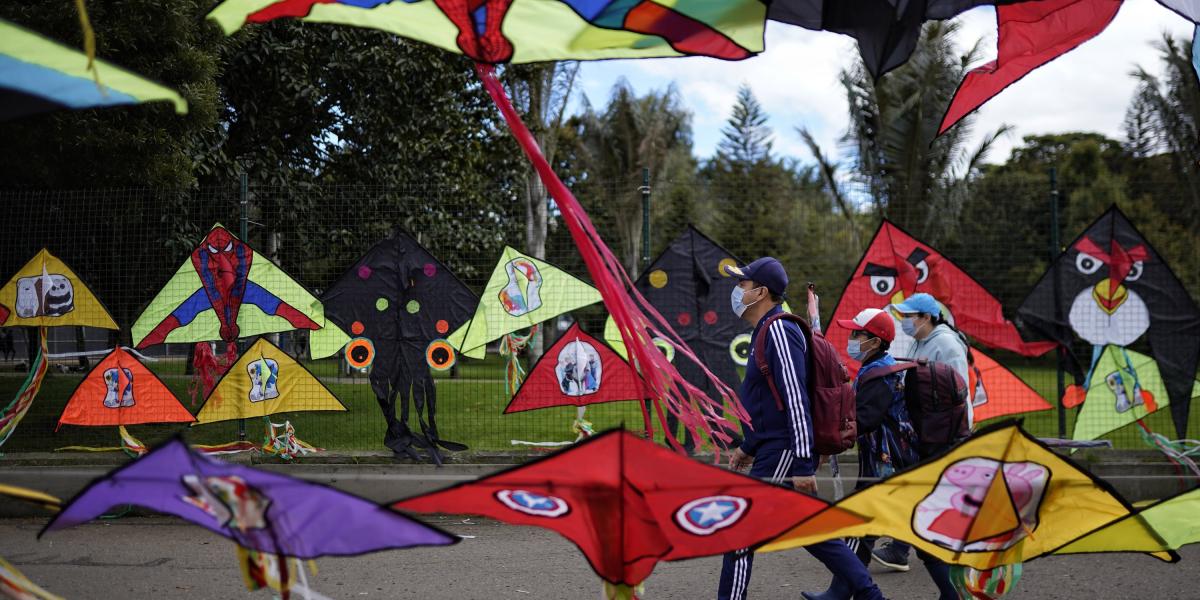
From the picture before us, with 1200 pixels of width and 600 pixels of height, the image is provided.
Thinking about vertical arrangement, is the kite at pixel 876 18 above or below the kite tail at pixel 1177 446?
above

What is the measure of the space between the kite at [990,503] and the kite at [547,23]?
169 cm

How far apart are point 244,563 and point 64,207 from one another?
6609 mm

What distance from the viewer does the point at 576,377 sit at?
836cm

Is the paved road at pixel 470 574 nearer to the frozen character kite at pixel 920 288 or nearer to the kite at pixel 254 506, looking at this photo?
the frozen character kite at pixel 920 288

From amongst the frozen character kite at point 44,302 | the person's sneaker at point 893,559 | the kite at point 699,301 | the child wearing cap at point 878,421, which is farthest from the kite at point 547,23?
the frozen character kite at point 44,302

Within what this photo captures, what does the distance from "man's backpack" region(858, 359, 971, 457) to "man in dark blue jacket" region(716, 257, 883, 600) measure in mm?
689

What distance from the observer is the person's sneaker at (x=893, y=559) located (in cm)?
584

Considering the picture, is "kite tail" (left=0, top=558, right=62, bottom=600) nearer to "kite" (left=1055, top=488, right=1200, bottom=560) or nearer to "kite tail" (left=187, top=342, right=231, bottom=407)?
"kite" (left=1055, top=488, right=1200, bottom=560)

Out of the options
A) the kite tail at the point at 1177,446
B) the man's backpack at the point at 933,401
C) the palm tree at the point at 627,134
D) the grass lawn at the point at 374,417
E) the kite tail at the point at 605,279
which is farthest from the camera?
the palm tree at the point at 627,134

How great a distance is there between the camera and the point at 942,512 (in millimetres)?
3180

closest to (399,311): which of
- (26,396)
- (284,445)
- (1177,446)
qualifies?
(284,445)

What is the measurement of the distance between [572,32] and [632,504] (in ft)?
5.86

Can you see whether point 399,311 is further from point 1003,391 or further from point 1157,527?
point 1157,527

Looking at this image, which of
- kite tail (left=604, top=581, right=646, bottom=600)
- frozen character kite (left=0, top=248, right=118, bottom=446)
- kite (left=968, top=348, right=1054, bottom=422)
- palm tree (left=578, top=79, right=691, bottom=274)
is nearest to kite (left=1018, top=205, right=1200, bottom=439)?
kite (left=968, top=348, right=1054, bottom=422)
